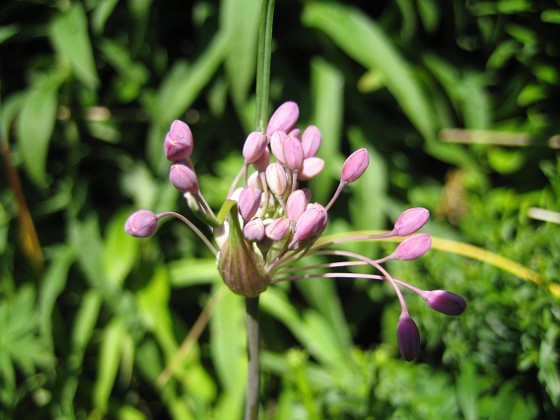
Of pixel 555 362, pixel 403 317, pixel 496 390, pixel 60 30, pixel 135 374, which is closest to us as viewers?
pixel 403 317

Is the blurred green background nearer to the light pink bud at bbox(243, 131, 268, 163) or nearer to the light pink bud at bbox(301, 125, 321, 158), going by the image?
the light pink bud at bbox(301, 125, 321, 158)

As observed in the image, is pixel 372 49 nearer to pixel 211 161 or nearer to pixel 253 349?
pixel 211 161

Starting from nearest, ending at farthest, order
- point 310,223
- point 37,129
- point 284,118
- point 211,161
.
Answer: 1. point 310,223
2. point 284,118
3. point 37,129
4. point 211,161

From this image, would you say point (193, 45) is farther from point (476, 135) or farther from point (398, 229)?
point (398, 229)

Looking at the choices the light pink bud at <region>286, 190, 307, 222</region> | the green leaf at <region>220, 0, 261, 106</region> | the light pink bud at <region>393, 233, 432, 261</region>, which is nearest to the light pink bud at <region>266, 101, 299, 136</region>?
the light pink bud at <region>286, 190, 307, 222</region>

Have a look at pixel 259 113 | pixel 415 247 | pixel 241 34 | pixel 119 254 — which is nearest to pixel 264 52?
pixel 259 113

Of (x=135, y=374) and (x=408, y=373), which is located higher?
(x=408, y=373)

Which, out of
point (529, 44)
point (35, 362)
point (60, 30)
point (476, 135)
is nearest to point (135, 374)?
point (35, 362)
